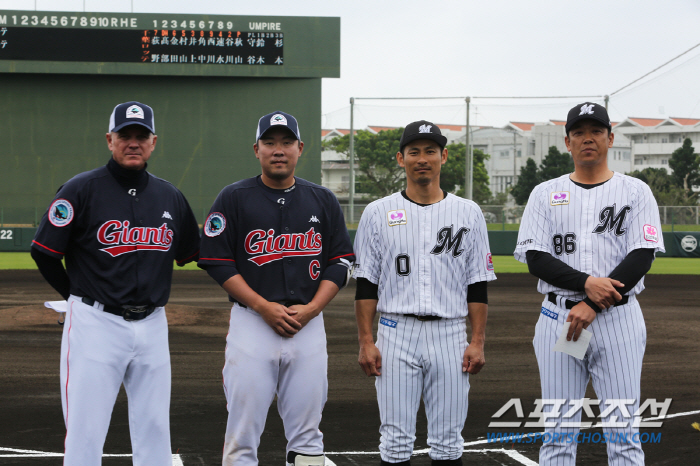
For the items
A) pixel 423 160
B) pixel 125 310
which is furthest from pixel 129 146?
Result: pixel 423 160

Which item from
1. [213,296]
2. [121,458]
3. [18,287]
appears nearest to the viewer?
[121,458]

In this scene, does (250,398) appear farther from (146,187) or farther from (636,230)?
(636,230)

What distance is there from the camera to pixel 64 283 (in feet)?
12.0

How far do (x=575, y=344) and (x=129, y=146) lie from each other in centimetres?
250

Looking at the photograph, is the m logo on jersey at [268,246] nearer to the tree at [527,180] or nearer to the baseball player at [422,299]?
the baseball player at [422,299]

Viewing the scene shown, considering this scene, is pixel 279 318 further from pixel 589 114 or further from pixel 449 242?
pixel 589 114

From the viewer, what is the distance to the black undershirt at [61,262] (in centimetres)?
356

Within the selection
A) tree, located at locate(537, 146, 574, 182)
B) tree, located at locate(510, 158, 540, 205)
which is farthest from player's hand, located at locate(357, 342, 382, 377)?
tree, located at locate(510, 158, 540, 205)

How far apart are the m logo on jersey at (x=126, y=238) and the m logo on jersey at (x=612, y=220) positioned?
2301 millimetres

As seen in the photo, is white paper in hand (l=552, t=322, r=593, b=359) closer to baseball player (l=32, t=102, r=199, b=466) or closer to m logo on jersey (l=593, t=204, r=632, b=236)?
m logo on jersey (l=593, t=204, r=632, b=236)

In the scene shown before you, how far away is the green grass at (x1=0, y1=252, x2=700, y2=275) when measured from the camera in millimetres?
21625

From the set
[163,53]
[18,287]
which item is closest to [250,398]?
[18,287]

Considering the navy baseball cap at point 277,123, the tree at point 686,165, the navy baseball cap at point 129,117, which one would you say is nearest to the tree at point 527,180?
the tree at point 686,165

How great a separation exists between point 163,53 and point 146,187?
2915cm
